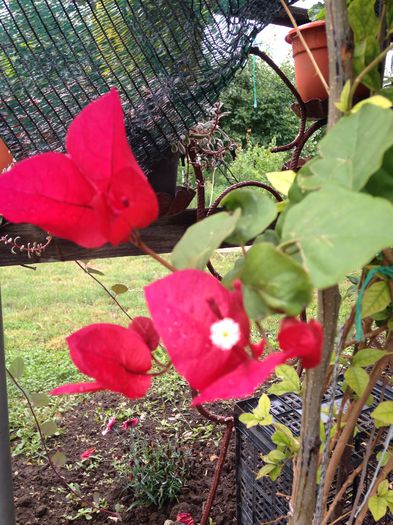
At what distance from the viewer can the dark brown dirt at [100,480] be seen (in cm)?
120

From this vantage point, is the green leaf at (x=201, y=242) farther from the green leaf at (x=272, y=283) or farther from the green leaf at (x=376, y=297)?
the green leaf at (x=376, y=297)

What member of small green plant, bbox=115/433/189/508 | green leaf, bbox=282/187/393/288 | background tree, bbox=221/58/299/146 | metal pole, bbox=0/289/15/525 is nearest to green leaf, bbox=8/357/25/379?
metal pole, bbox=0/289/15/525

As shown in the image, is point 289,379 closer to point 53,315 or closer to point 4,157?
point 4,157

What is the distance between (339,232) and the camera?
0.17m

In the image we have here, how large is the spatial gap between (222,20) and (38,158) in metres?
0.43

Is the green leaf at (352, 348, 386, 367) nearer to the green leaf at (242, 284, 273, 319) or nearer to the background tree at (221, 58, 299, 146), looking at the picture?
the green leaf at (242, 284, 273, 319)

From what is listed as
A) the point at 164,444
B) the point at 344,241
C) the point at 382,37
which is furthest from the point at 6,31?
the point at 164,444

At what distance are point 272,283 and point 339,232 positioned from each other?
3cm

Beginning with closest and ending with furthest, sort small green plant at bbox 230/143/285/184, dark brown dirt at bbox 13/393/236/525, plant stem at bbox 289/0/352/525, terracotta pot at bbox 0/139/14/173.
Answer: plant stem at bbox 289/0/352/525, terracotta pot at bbox 0/139/14/173, dark brown dirt at bbox 13/393/236/525, small green plant at bbox 230/143/285/184

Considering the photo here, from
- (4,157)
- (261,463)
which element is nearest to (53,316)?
(261,463)

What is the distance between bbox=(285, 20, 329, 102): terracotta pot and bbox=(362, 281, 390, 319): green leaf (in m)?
0.57

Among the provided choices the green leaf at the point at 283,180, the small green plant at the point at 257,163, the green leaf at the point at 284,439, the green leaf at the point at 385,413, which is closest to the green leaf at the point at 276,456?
the green leaf at the point at 284,439

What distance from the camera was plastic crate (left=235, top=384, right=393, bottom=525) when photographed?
83cm

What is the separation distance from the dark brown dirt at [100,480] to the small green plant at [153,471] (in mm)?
23
